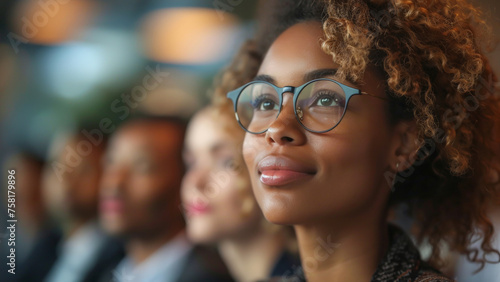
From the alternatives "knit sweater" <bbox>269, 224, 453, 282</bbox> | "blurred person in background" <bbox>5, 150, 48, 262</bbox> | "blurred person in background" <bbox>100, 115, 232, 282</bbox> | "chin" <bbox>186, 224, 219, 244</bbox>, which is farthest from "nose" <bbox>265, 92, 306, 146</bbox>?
"blurred person in background" <bbox>5, 150, 48, 262</bbox>

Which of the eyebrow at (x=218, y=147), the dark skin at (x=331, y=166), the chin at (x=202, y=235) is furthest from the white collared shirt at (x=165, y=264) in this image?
the dark skin at (x=331, y=166)

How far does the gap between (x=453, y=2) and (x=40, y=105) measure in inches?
101

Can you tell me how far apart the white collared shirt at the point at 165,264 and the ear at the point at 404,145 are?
1143 mm

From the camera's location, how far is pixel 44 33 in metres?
2.90

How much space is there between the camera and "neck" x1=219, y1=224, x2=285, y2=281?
184 centimetres

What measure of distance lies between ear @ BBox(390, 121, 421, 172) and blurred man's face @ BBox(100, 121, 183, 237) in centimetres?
116

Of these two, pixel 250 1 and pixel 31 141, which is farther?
pixel 31 141

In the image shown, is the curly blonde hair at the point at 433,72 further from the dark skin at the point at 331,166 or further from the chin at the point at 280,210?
the chin at the point at 280,210

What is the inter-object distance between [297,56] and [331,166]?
266mm

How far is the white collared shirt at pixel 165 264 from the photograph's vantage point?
6.87 feet

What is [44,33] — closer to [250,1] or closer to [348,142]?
[250,1]

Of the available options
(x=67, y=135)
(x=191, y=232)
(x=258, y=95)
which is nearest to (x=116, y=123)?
(x=67, y=135)

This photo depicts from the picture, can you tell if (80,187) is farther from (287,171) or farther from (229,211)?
(287,171)

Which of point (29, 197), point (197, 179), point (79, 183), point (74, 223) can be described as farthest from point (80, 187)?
point (197, 179)
